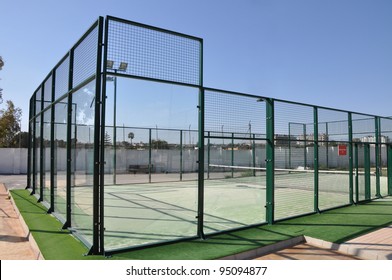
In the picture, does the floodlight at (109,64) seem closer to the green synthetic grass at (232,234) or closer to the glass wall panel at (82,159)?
the glass wall panel at (82,159)

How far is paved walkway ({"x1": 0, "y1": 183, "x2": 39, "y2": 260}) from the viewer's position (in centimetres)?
493

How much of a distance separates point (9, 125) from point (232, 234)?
2838cm

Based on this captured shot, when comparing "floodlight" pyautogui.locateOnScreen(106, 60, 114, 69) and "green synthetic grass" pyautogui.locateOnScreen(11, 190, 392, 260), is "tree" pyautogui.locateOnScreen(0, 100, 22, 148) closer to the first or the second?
"green synthetic grass" pyautogui.locateOnScreen(11, 190, 392, 260)

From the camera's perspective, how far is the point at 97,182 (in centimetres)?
441

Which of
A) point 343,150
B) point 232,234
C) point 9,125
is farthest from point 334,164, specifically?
point 9,125

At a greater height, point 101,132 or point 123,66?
point 123,66

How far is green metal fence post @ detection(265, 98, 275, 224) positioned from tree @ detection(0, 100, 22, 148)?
84.7 ft

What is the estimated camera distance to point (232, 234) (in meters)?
5.56

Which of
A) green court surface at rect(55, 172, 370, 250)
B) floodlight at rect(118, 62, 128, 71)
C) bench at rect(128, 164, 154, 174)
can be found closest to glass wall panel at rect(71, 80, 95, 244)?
green court surface at rect(55, 172, 370, 250)

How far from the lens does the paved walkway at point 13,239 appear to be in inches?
194

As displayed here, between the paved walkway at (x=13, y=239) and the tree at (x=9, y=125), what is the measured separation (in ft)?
70.2

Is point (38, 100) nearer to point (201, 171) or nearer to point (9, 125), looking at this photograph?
point (201, 171)
